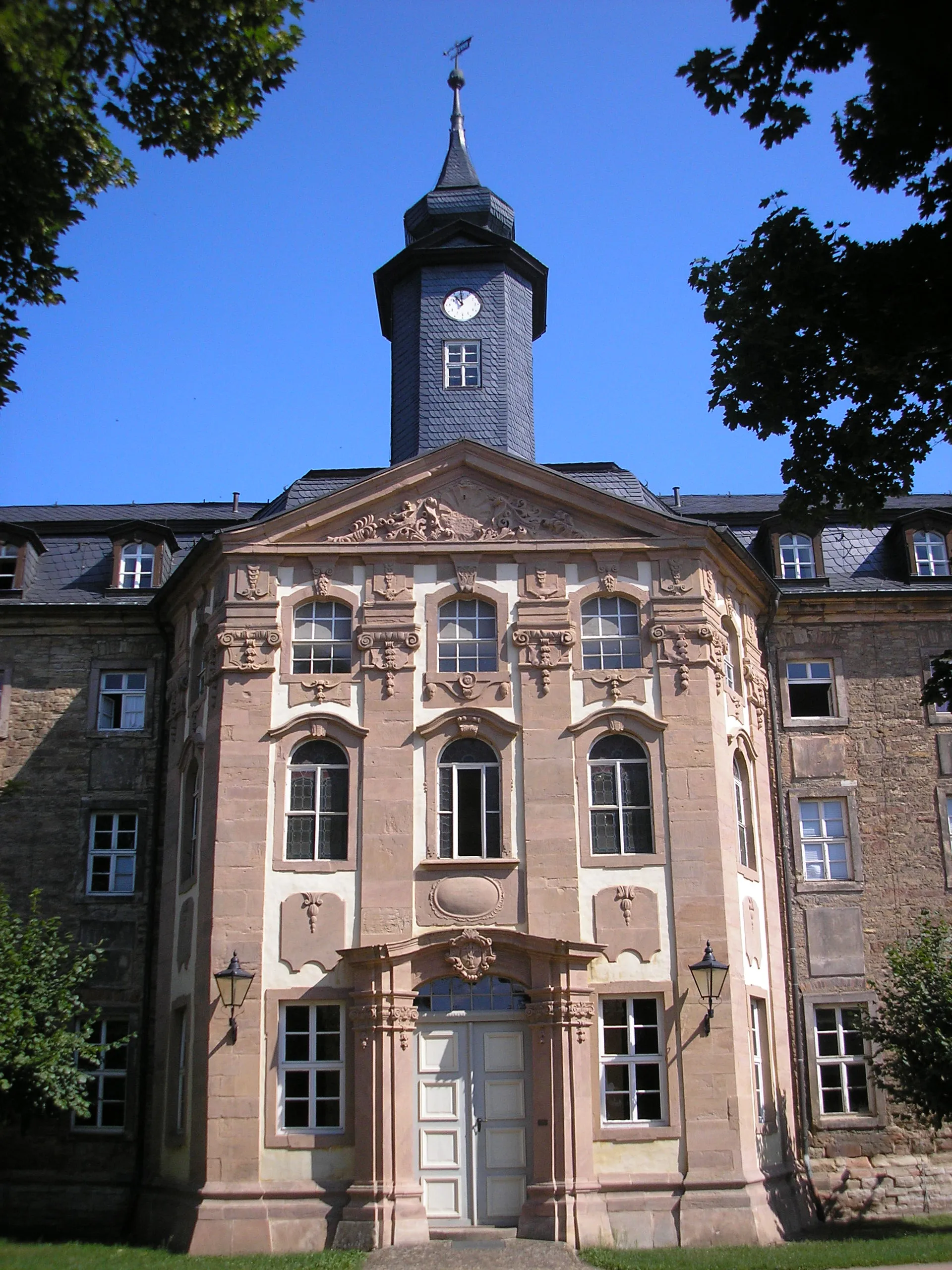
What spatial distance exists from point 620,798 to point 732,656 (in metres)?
3.91

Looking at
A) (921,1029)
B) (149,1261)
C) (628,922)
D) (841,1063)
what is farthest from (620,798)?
(149,1261)

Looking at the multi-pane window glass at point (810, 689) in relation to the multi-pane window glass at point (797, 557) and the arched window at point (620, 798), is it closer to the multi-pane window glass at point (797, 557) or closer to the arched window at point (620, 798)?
the multi-pane window glass at point (797, 557)

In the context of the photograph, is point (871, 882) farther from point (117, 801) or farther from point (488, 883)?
point (117, 801)

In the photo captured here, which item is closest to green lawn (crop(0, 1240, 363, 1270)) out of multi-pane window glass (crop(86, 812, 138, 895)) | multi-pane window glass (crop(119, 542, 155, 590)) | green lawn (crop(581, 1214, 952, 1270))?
green lawn (crop(581, 1214, 952, 1270))

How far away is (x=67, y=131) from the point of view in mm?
11789

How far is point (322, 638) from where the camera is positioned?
22359 millimetres

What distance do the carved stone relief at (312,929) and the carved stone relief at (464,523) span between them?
5.56 metres

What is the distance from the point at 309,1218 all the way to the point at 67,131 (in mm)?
13934

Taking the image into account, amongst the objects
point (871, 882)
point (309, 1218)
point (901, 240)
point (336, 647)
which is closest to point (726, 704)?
point (871, 882)

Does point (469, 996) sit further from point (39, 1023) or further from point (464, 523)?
point (464, 523)

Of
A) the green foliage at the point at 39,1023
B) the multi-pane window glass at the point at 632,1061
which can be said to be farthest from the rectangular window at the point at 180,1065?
the multi-pane window glass at the point at 632,1061

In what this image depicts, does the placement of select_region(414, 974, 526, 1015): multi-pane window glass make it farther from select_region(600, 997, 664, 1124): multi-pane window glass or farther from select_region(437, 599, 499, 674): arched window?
select_region(437, 599, 499, 674): arched window

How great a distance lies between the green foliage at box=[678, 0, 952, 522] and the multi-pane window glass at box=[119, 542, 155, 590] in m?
15.6

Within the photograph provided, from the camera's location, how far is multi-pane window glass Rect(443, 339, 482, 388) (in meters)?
26.4
